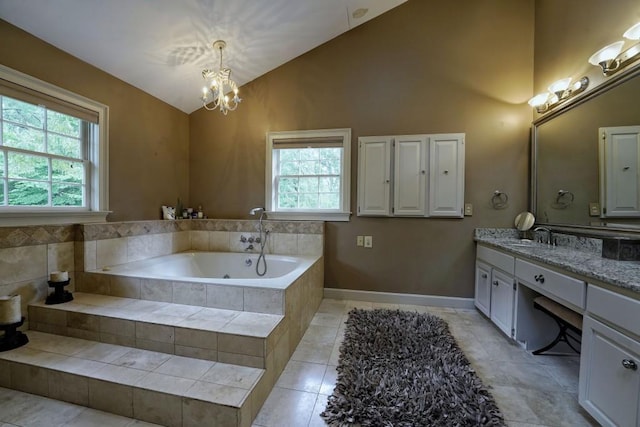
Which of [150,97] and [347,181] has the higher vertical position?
[150,97]

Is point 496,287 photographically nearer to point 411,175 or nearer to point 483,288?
point 483,288

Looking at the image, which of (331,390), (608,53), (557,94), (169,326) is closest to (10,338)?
(169,326)

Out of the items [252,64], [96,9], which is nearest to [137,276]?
[96,9]

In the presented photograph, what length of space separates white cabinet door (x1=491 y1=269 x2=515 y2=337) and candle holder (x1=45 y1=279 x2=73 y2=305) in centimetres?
344

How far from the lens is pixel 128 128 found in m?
2.54

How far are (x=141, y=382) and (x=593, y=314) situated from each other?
2317 mm

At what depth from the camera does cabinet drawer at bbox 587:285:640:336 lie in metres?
1.04

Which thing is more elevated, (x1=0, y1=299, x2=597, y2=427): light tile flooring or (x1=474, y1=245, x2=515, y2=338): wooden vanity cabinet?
(x1=474, y1=245, x2=515, y2=338): wooden vanity cabinet

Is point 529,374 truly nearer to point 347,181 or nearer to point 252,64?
point 347,181

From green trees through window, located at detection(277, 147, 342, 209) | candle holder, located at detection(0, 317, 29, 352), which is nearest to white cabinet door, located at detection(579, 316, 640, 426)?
green trees through window, located at detection(277, 147, 342, 209)

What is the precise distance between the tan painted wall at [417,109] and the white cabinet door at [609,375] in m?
1.50

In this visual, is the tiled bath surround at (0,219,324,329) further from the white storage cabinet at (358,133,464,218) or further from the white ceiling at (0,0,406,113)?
the white ceiling at (0,0,406,113)

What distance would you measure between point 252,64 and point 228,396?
3091 mm

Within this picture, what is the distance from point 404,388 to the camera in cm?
149
